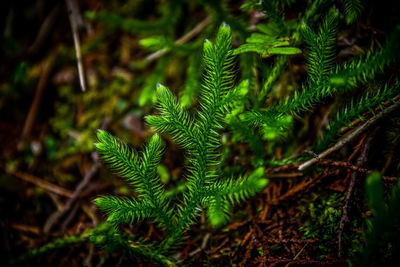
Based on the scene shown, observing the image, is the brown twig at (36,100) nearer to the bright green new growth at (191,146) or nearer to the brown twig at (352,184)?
the bright green new growth at (191,146)

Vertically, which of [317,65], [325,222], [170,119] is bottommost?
[325,222]

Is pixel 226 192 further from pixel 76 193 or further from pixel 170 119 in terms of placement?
pixel 76 193

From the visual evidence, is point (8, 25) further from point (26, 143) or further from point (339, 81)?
point (339, 81)

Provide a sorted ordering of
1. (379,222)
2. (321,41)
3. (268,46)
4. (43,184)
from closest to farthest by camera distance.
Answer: (379,222)
(321,41)
(268,46)
(43,184)

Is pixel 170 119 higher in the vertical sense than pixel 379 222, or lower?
higher

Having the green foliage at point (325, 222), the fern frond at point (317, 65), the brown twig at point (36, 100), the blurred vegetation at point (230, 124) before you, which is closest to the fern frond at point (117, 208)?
the blurred vegetation at point (230, 124)

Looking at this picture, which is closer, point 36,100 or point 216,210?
point 216,210

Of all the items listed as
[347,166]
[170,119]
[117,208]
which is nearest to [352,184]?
[347,166]

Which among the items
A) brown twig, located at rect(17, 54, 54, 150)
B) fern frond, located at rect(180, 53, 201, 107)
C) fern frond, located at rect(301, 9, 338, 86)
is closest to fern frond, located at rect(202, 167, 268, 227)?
fern frond, located at rect(301, 9, 338, 86)

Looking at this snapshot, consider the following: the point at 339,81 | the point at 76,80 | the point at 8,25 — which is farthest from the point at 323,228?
the point at 8,25
